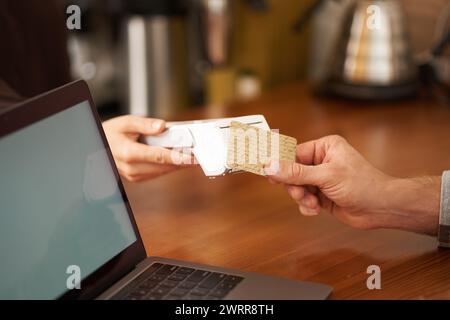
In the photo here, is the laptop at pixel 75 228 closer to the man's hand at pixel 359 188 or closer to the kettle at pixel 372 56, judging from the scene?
the man's hand at pixel 359 188

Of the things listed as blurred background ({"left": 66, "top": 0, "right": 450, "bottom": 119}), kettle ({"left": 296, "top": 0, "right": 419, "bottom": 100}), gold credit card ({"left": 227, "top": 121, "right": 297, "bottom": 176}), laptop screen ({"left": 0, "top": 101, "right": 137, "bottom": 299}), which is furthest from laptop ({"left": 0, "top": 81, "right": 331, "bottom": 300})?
kettle ({"left": 296, "top": 0, "right": 419, "bottom": 100})

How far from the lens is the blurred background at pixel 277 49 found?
1.49 metres

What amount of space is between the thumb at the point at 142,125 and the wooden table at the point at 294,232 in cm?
12

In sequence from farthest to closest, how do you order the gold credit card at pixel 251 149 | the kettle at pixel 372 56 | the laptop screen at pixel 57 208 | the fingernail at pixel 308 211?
the kettle at pixel 372 56, the fingernail at pixel 308 211, the gold credit card at pixel 251 149, the laptop screen at pixel 57 208

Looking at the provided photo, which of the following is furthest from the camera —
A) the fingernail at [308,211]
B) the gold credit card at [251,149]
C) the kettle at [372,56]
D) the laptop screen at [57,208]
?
the kettle at [372,56]

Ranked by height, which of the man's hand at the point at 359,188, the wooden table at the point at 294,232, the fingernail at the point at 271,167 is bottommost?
the wooden table at the point at 294,232

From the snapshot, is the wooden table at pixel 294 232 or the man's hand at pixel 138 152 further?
the man's hand at pixel 138 152

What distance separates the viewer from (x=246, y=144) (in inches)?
30.8

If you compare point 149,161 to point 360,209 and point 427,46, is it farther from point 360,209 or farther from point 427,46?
point 427,46

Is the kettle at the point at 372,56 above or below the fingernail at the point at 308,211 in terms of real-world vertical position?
above

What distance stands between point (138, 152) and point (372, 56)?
28.8 inches

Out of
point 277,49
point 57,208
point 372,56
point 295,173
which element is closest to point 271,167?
point 295,173

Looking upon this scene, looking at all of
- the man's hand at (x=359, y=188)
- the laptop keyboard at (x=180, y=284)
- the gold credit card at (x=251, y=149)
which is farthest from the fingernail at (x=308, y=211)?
the laptop keyboard at (x=180, y=284)

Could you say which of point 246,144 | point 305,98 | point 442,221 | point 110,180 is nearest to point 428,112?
point 305,98
